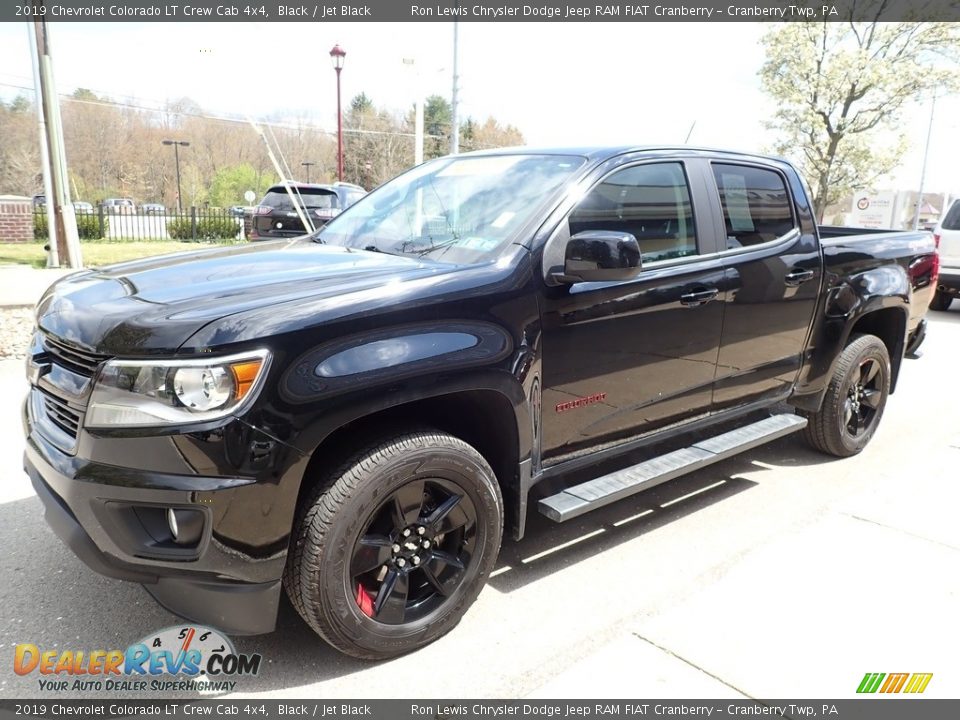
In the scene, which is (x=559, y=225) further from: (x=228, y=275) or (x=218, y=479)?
(x=218, y=479)

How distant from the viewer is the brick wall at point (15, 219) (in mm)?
16859

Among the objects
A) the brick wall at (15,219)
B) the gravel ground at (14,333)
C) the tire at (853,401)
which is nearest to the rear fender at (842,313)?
the tire at (853,401)

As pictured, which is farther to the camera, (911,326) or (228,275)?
(911,326)

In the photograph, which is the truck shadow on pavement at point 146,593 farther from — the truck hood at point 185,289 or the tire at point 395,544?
the truck hood at point 185,289

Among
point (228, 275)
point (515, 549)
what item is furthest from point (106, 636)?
point (515, 549)

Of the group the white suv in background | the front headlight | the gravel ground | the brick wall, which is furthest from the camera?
the brick wall

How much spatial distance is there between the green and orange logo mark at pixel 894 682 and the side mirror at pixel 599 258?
5.73 feet

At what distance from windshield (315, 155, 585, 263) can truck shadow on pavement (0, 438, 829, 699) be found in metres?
1.54

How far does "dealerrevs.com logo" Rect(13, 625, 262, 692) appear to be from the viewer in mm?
2480

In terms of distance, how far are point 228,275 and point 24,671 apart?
62.3 inches

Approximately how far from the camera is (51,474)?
2348 mm

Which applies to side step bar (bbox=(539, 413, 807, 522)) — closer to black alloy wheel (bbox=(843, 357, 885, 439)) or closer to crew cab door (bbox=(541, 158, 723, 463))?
crew cab door (bbox=(541, 158, 723, 463))

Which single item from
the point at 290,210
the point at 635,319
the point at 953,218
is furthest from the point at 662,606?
the point at 953,218

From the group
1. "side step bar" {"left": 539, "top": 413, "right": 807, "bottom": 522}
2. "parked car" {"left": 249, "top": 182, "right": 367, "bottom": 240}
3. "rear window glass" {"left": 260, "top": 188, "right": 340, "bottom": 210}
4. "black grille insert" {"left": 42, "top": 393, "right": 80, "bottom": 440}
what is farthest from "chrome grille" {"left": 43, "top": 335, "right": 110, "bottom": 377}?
"rear window glass" {"left": 260, "top": 188, "right": 340, "bottom": 210}
